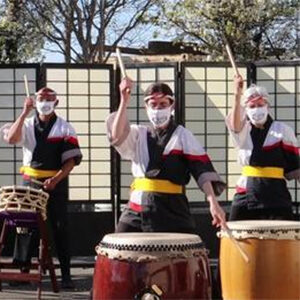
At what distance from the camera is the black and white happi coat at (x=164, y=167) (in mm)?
4344

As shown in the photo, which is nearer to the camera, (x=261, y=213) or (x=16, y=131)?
(x=261, y=213)

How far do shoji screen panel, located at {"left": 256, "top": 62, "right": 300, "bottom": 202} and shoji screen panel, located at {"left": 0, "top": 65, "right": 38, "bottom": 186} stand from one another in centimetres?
195

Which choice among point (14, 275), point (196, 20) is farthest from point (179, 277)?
point (196, 20)

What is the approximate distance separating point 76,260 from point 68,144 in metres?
1.52

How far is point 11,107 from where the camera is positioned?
279 inches

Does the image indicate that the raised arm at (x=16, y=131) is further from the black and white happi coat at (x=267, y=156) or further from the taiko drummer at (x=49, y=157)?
the black and white happi coat at (x=267, y=156)

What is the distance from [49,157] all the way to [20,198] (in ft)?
2.08

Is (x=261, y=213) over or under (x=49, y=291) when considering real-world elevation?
over

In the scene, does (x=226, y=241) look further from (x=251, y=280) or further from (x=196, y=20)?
(x=196, y=20)

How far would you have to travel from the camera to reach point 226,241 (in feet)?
15.0

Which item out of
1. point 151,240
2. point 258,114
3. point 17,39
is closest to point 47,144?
point 258,114

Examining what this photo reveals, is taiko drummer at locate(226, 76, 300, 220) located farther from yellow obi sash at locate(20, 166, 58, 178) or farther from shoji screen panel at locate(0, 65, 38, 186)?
shoji screen panel at locate(0, 65, 38, 186)

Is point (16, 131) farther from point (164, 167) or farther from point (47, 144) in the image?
point (164, 167)

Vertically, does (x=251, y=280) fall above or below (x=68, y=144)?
below
